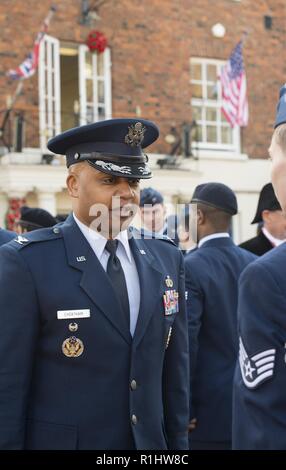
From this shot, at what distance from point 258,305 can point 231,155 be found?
16.7 meters

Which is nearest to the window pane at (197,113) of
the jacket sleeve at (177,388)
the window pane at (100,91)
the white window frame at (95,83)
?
the white window frame at (95,83)

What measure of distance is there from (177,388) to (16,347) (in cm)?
70

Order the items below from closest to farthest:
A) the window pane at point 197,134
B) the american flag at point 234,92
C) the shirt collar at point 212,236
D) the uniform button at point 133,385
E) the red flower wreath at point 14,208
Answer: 1. the uniform button at point 133,385
2. the shirt collar at point 212,236
3. the red flower wreath at point 14,208
4. the american flag at point 234,92
5. the window pane at point 197,134

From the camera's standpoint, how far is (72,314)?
2744 millimetres

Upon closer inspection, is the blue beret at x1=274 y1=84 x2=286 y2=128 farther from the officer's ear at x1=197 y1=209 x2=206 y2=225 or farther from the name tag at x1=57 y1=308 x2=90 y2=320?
the officer's ear at x1=197 y1=209 x2=206 y2=225

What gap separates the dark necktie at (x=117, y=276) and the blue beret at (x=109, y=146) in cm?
29

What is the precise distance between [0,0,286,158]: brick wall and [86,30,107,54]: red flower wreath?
18cm

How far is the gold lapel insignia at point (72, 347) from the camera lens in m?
2.72

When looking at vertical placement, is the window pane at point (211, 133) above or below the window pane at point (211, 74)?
below

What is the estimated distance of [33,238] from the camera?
2.88 metres

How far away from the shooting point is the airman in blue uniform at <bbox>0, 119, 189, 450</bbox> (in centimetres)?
270

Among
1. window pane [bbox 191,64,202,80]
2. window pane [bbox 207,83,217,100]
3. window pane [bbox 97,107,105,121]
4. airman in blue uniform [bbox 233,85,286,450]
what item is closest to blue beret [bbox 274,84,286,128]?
airman in blue uniform [bbox 233,85,286,450]

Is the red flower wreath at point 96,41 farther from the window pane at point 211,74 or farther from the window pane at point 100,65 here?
the window pane at point 211,74

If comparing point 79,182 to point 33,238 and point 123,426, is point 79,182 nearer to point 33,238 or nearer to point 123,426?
point 33,238
